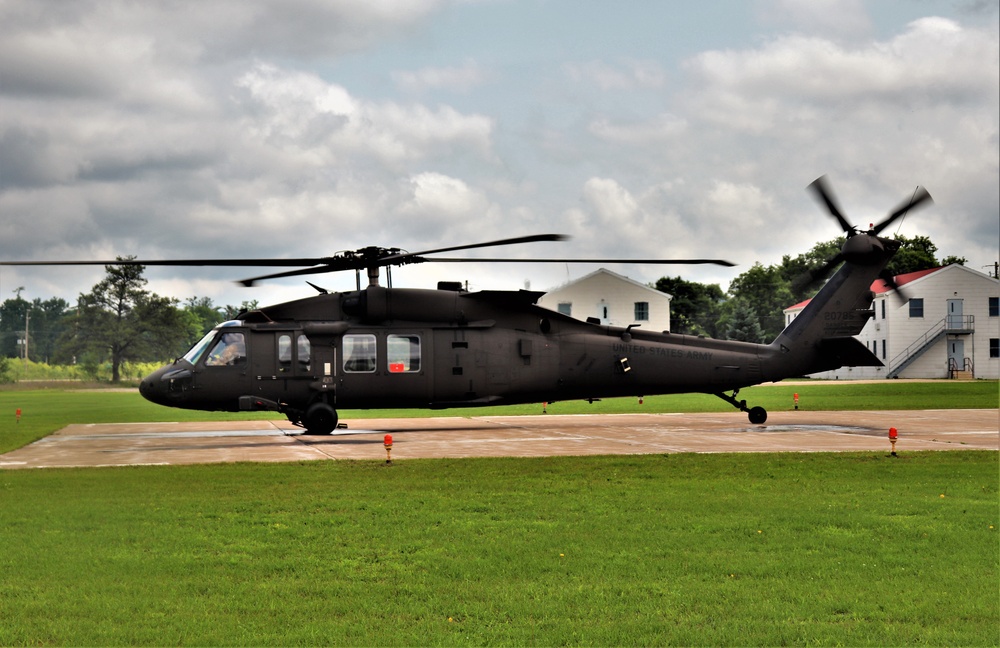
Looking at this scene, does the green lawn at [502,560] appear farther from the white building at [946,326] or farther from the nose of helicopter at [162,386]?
the white building at [946,326]

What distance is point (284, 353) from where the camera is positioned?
25.8 m

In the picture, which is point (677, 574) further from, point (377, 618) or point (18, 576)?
point (18, 576)

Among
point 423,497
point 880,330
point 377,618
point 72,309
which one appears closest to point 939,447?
point 423,497

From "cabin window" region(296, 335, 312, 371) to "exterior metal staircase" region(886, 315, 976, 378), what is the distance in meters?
72.5

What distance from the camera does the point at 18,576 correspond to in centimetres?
975

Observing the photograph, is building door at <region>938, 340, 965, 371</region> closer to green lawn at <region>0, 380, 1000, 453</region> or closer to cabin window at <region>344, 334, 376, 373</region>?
green lawn at <region>0, 380, 1000, 453</region>

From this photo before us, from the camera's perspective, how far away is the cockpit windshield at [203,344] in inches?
1009

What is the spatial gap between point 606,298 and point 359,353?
7100 centimetres

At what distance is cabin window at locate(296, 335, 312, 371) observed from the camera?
25828 mm

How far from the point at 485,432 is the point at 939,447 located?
43.5 ft

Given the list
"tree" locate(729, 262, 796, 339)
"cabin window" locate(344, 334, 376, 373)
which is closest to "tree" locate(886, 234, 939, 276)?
"tree" locate(729, 262, 796, 339)

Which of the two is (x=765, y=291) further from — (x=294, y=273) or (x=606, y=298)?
(x=294, y=273)

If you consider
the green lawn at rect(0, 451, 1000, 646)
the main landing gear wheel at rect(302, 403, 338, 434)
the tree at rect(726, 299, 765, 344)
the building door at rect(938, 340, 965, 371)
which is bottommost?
the green lawn at rect(0, 451, 1000, 646)

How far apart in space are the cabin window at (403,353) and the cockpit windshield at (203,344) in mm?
4252
